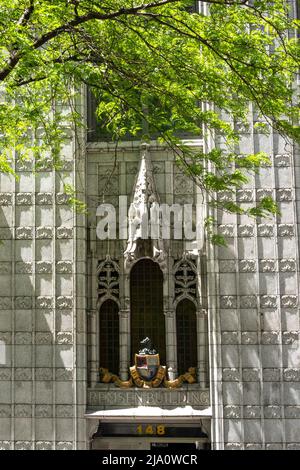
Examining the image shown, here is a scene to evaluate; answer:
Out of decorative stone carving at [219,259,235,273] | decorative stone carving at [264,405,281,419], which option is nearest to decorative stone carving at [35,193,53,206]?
decorative stone carving at [219,259,235,273]

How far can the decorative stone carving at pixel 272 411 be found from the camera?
21.6 meters

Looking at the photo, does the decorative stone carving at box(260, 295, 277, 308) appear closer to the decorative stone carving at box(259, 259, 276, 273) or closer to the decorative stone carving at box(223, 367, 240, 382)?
the decorative stone carving at box(259, 259, 276, 273)

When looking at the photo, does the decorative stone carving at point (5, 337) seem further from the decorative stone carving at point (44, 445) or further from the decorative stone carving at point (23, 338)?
the decorative stone carving at point (44, 445)

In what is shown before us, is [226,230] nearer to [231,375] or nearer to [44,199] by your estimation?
[231,375]

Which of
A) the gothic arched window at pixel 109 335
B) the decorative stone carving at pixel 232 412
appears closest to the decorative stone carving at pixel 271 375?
the decorative stone carving at pixel 232 412

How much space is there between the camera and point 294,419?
70.8 ft

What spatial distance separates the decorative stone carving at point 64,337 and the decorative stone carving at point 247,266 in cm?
496

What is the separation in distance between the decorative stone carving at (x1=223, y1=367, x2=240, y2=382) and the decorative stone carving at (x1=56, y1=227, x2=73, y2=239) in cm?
562

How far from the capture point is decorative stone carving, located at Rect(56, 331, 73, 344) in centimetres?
2227

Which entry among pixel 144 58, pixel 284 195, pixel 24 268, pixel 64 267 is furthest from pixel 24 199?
pixel 144 58

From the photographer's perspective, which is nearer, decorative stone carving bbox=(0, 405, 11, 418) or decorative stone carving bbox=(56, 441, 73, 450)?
decorative stone carving bbox=(56, 441, 73, 450)

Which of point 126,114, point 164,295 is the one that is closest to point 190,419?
point 164,295

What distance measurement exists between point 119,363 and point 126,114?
8835mm

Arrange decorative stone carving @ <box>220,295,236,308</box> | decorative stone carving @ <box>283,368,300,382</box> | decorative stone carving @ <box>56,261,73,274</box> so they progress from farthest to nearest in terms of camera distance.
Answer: decorative stone carving @ <box>56,261,73,274</box> < decorative stone carving @ <box>220,295,236,308</box> < decorative stone carving @ <box>283,368,300,382</box>
